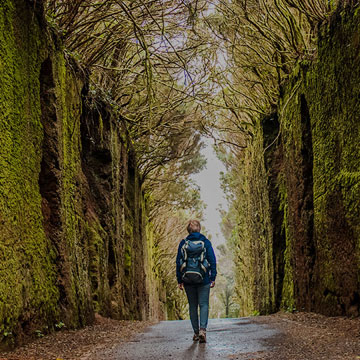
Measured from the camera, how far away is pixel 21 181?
19.7 ft

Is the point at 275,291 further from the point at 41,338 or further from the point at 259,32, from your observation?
the point at 41,338

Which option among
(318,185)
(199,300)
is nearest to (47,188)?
(199,300)

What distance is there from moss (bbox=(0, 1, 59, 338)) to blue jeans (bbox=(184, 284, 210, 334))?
6.14ft

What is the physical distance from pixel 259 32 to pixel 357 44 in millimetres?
3433

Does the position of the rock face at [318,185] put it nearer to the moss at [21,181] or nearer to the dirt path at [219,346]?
the dirt path at [219,346]

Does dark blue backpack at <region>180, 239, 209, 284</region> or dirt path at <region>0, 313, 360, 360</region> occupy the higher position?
dark blue backpack at <region>180, 239, 209, 284</region>

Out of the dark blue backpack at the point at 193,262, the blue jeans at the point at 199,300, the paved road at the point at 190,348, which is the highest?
the dark blue backpack at the point at 193,262

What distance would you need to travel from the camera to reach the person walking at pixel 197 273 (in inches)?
260

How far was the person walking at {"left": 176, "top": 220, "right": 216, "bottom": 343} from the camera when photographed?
21.7 feet

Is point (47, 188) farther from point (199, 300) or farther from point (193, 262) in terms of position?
point (199, 300)

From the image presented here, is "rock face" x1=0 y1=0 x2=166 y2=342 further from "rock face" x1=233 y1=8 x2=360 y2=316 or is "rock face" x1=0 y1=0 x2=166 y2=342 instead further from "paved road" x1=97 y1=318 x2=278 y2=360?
"rock face" x1=233 y1=8 x2=360 y2=316

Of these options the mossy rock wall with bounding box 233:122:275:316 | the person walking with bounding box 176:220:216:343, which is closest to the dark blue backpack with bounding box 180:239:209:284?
the person walking with bounding box 176:220:216:343

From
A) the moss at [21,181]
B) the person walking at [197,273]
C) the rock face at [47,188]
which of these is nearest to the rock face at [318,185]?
the person walking at [197,273]

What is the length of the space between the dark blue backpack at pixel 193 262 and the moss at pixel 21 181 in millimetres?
1848
